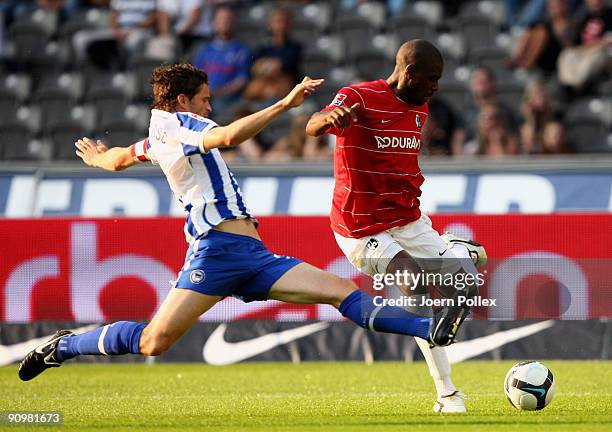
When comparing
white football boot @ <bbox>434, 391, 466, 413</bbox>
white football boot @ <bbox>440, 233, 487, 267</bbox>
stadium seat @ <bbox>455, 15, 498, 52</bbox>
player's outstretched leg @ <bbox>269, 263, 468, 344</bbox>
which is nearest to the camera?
player's outstretched leg @ <bbox>269, 263, 468, 344</bbox>

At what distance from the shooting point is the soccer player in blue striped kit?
22.3 ft

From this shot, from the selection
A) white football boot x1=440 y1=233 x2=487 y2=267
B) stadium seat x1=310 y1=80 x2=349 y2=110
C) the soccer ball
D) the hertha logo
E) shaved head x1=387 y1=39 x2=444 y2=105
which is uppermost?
shaved head x1=387 y1=39 x2=444 y2=105

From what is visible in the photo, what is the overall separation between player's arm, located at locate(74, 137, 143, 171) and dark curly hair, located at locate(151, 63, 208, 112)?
15.8 inches

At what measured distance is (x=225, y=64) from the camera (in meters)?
15.1

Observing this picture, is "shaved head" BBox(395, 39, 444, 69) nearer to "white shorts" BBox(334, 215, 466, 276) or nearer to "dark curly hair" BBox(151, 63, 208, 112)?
"white shorts" BBox(334, 215, 466, 276)

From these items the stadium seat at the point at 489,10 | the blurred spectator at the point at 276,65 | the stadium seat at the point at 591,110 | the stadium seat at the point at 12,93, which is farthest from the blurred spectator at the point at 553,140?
the stadium seat at the point at 12,93

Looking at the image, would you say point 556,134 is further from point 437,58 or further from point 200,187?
point 200,187

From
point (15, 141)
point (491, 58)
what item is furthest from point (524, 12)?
point (15, 141)

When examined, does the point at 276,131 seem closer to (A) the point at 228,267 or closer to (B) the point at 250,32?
(B) the point at 250,32

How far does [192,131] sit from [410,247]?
65.1 inches

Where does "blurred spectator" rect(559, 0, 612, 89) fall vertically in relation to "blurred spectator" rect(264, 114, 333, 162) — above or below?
above

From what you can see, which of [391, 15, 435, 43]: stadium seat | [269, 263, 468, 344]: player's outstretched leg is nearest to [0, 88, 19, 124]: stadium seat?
[391, 15, 435, 43]: stadium seat

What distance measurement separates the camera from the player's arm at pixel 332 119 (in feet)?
21.5

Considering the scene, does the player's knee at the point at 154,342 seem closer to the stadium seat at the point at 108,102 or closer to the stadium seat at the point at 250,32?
the stadium seat at the point at 108,102
